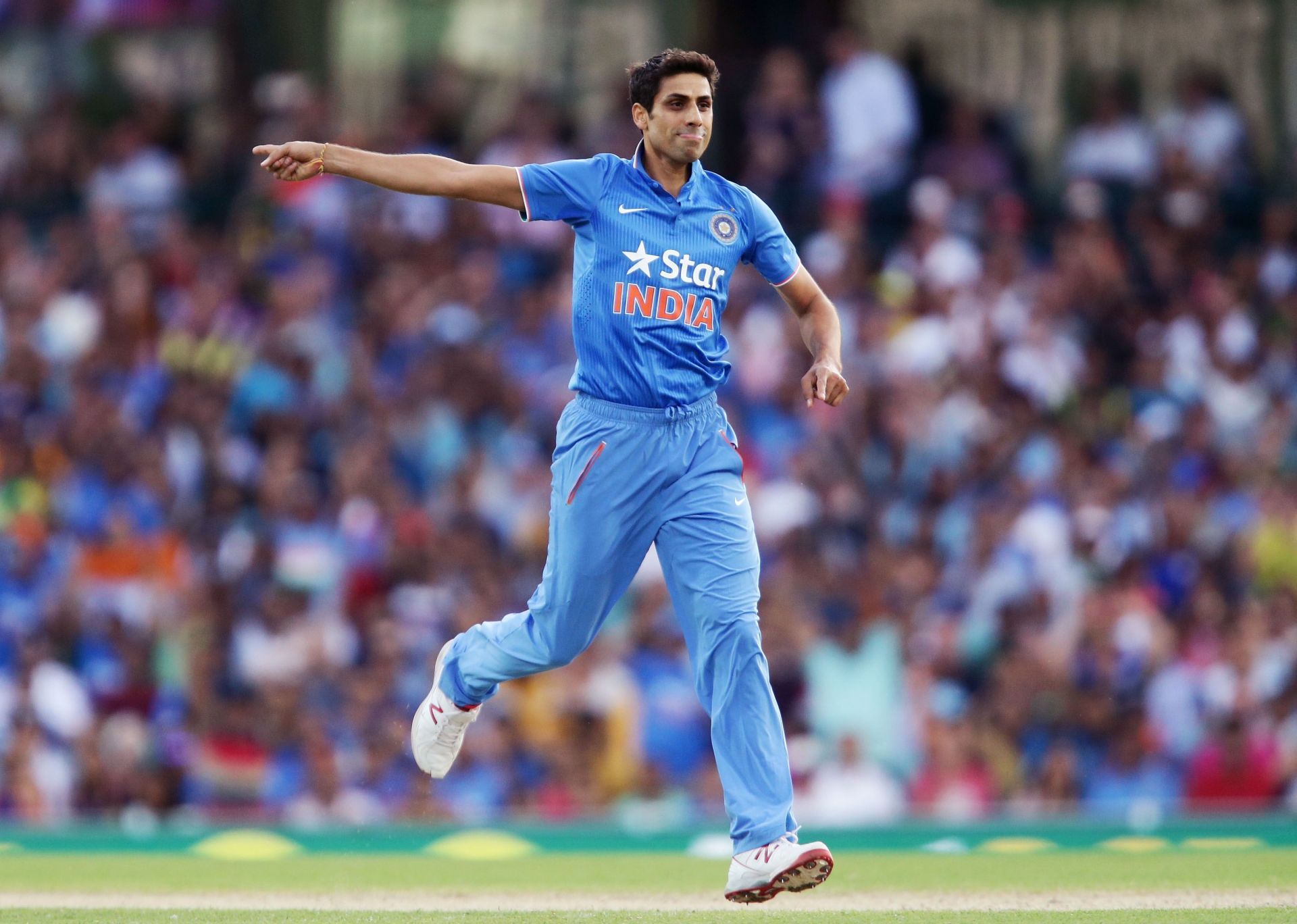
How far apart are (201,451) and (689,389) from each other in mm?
8163

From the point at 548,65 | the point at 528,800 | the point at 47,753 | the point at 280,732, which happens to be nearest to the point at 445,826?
the point at 528,800

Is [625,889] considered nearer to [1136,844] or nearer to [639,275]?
[639,275]

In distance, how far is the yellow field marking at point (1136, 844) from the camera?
32.8 ft

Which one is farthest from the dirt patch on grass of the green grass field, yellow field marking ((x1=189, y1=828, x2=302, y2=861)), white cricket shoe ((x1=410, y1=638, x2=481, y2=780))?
yellow field marking ((x1=189, y1=828, x2=302, y2=861))

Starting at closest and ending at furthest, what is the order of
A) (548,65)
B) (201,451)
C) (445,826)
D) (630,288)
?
(630,288), (445,826), (201,451), (548,65)

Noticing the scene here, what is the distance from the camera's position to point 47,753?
43.1ft

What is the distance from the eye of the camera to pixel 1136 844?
33.8ft

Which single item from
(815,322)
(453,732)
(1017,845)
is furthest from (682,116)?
(1017,845)

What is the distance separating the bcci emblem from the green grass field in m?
2.55

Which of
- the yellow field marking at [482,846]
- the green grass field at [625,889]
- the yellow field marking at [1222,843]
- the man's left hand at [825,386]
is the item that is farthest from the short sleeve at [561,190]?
the yellow field marking at [1222,843]

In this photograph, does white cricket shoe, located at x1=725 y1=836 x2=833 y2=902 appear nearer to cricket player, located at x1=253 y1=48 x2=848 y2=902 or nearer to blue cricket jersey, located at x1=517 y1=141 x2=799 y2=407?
cricket player, located at x1=253 y1=48 x2=848 y2=902

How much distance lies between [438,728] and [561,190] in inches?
88.1

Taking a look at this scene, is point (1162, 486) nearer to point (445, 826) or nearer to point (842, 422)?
point (842, 422)

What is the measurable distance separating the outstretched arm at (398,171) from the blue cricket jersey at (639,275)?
4.4 inches
